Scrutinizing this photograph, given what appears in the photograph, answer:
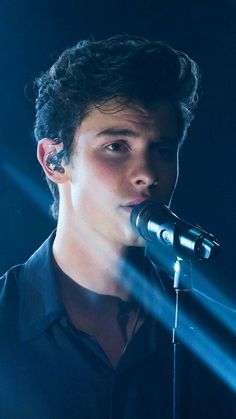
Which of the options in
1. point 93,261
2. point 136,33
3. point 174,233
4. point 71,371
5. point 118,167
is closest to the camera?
point 174,233

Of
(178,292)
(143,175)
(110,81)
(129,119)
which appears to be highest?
(110,81)

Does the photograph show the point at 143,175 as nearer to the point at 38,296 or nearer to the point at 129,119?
the point at 129,119

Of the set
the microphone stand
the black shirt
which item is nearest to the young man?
the black shirt

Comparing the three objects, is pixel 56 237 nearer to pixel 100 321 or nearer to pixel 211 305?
pixel 100 321

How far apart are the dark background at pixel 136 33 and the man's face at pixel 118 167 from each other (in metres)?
0.73

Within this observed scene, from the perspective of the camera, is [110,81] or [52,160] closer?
[110,81]

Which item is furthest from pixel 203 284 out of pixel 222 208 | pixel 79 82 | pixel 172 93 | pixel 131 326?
pixel 79 82

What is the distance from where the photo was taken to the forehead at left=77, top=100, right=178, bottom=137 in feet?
6.57

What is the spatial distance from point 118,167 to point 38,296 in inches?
23.7

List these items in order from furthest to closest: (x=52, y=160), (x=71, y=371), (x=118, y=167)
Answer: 1. (x=52, y=160)
2. (x=118, y=167)
3. (x=71, y=371)

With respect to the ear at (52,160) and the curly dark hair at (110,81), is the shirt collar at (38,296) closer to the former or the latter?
the ear at (52,160)

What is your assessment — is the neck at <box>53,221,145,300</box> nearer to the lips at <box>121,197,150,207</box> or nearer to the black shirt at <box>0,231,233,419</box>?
the black shirt at <box>0,231,233,419</box>

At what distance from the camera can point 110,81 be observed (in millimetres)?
2113

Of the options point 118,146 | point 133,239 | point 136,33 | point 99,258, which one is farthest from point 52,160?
point 136,33
